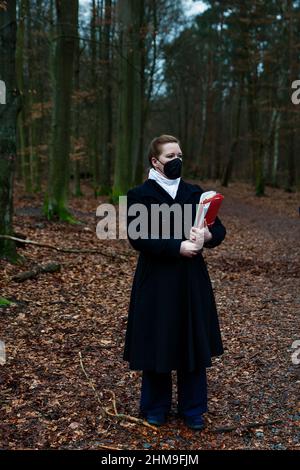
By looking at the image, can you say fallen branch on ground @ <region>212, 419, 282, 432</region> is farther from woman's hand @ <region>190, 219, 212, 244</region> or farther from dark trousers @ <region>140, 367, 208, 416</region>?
woman's hand @ <region>190, 219, 212, 244</region>

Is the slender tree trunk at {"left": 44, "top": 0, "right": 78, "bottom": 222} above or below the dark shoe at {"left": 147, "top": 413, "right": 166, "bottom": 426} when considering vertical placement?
above

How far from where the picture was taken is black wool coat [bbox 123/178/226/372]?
3783mm

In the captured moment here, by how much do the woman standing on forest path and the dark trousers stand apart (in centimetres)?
2

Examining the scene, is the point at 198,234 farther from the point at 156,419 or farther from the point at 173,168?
the point at 156,419

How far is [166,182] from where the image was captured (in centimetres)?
389

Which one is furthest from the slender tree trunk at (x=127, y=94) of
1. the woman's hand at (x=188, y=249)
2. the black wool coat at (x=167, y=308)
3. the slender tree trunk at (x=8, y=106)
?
the woman's hand at (x=188, y=249)

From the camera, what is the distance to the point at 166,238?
383 cm

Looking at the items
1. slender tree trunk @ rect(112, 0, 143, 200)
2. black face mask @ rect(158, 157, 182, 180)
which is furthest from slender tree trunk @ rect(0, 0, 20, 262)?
slender tree trunk @ rect(112, 0, 143, 200)

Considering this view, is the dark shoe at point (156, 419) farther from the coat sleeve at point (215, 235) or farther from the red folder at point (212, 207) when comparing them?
the red folder at point (212, 207)

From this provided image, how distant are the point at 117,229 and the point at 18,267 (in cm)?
570

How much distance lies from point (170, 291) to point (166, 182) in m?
0.83

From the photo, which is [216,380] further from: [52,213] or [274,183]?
[274,183]

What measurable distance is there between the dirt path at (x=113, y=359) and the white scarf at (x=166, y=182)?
189cm
